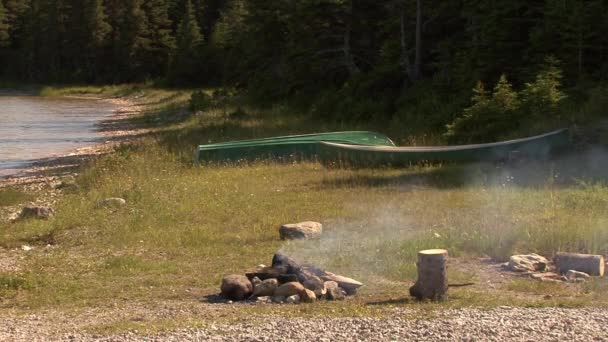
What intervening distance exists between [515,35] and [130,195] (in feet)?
43.3

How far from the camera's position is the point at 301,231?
12.5 metres

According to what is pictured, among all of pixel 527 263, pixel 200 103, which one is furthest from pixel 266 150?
pixel 200 103

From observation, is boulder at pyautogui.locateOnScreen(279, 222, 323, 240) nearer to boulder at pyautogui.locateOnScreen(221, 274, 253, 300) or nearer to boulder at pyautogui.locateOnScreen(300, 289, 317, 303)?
boulder at pyautogui.locateOnScreen(221, 274, 253, 300)

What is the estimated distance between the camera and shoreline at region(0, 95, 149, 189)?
964 inches

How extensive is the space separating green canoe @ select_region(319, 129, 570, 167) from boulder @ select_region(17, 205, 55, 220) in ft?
20.8

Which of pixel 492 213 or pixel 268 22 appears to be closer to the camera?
pixel 492 213

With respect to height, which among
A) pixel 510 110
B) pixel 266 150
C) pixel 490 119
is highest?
pixel 510 110

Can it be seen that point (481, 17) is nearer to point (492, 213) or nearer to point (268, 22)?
point (492, 213)

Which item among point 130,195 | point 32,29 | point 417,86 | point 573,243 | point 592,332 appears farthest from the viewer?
point 32,29

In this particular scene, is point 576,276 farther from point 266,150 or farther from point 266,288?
point 266,150

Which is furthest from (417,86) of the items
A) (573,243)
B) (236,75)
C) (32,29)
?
(32,29)

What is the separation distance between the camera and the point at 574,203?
13930 mm

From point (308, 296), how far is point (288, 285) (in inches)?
9.6

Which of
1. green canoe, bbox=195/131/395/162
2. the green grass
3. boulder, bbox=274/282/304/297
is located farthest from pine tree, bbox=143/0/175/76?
boulder, bbox=274/282/304/297
